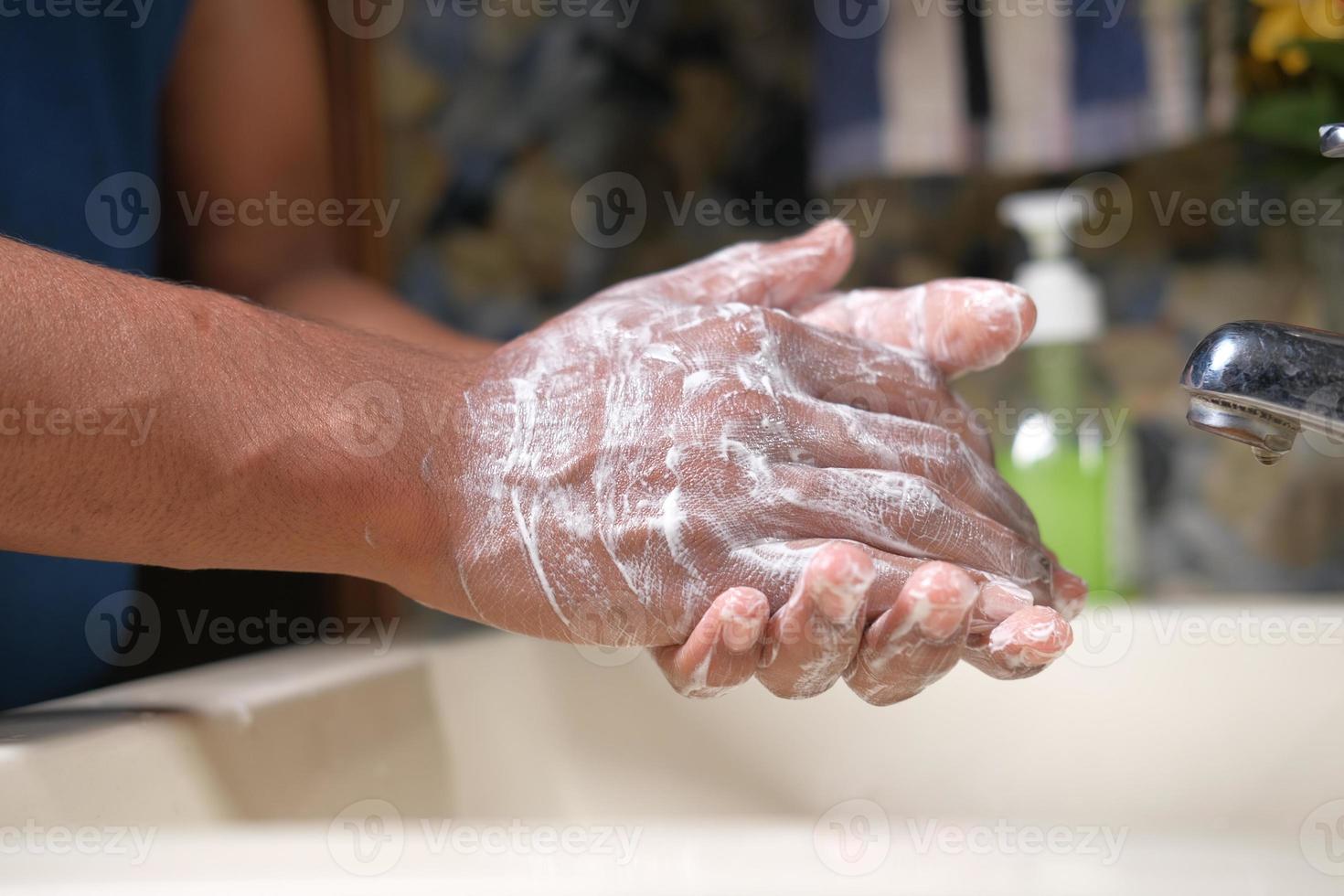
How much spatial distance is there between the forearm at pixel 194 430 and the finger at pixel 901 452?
0.15m

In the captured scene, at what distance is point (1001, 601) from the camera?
42 centimetres

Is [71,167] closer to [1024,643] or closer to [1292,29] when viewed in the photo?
[1024,643]

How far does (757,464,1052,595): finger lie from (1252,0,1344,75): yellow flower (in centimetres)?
55

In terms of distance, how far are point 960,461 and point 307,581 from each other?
59 centimetres

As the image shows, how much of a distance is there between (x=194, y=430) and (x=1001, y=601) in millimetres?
306

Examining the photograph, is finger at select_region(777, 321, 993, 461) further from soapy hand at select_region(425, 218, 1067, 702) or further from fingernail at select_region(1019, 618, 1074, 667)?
fingernail at select_region(1019, 618, 1074, 667)

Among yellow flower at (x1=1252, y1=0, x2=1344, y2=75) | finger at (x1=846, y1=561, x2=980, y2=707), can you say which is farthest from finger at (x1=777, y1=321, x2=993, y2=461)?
yellow flower at (x1=1252, y1=0, x2=1344, y2=75)

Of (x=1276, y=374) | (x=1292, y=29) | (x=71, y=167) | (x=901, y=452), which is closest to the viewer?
(x=1276, y=374)

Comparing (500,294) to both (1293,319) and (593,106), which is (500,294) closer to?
(593,106)

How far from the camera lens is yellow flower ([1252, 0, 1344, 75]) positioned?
31.2 inches

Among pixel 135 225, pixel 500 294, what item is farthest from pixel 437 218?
pixel 135 225

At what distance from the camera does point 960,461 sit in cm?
48

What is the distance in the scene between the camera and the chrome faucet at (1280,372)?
1.16 feet

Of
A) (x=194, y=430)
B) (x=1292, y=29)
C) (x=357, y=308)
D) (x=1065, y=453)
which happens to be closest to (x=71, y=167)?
(x=357, y=308)
